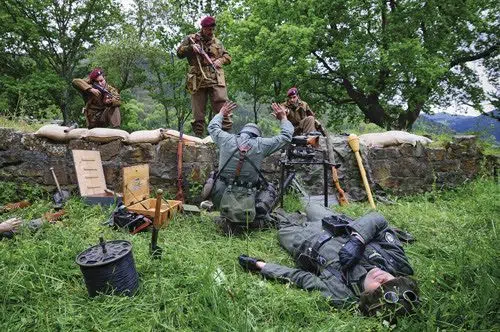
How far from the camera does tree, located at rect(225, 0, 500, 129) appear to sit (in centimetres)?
1382

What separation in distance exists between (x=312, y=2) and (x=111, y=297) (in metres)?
15.3

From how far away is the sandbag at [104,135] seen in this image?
528 cm

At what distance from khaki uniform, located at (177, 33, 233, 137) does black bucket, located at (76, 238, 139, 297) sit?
3143 millimetres

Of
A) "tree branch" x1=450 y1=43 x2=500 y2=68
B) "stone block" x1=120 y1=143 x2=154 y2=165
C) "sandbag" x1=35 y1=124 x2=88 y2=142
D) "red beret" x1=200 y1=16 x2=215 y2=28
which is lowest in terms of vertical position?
"stone block" x1=120 y1=143 x2=154 y2=165

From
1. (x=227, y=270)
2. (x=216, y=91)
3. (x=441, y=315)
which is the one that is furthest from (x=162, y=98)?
(x=441, y=315)

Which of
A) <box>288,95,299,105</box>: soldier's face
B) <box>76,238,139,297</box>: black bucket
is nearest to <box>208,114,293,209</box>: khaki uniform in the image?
<box>76,238,139,297</box>: black bucket

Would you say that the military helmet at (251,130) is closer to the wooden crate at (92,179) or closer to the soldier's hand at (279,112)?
the soldier's hand at (279,112)

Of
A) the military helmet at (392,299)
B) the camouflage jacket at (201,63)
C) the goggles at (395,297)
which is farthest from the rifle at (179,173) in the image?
the goggles at (395,297)

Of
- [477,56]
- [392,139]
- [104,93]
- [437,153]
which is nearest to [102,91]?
[104,93]

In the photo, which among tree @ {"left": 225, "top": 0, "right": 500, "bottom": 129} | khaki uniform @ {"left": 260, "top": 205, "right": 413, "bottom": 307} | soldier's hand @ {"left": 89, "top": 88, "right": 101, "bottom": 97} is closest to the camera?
khaki uniform @ {"left": 260, "top": 205, "right": 413, "bottom": 307}

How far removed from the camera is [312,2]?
48.9 ft

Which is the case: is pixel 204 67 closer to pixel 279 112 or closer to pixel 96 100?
pixel 279 112

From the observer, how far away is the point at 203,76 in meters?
5.43

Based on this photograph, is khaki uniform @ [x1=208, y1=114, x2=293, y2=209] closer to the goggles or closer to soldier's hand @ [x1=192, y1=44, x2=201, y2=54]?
soldier's hand @ [x1=192, y1=44, x2=201, y2=54]
